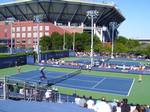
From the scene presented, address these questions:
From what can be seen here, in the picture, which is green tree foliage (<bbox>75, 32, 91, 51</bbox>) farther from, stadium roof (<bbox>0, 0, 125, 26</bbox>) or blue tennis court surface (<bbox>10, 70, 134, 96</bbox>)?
blue tennis court surface (<bbox>10, 70, 134, 96</bbox>)

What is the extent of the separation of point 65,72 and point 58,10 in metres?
71.6

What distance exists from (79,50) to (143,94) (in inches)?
2664

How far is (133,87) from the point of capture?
3650 cm

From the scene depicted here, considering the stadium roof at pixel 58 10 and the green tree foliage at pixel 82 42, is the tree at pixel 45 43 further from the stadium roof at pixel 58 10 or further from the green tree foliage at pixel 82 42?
the stadium roof at pixel 58 10

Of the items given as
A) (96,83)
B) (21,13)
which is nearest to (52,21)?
(21,13)

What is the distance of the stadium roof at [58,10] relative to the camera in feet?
371

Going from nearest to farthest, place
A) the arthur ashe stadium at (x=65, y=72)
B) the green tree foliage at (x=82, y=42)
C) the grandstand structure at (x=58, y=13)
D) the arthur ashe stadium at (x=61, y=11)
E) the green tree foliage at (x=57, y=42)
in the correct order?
the arthur ashe stadium at (x=65, y=72) → the green tree foliage at (x=57, y=42) → the green tree foliage at (x=82, y=42) → the grandstand structure at (x=58, y=13) → the arthur ashe stadium at (x=61, y=11)

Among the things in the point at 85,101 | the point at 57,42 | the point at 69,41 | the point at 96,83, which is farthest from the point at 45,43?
the point at 85,101

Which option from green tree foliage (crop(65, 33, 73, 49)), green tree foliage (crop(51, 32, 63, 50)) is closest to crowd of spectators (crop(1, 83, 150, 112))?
green tree foliage (crop(51, 32, 63, 50))

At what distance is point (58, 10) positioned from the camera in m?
118

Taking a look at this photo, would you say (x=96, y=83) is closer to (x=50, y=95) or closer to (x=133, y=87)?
(x=133, y=87)

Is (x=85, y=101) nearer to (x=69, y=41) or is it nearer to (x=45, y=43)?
(x=69, y=41)

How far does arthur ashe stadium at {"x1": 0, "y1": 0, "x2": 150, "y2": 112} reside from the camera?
629 inches

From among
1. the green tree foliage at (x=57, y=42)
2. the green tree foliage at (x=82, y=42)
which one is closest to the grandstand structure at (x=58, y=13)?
the green tree foliage at (x=57, y=42)
